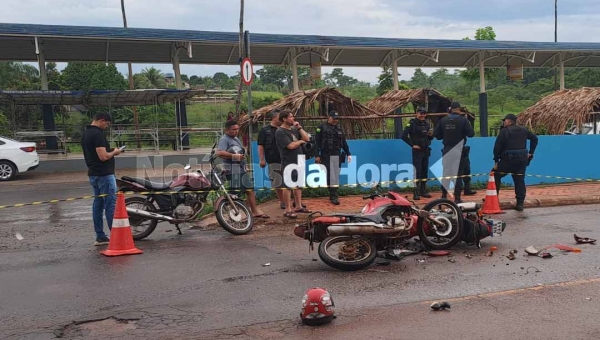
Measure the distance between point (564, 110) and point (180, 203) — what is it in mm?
12565

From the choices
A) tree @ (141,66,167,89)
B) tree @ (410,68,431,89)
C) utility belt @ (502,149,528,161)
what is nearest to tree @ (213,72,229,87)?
tree @ (141,66,167,89)

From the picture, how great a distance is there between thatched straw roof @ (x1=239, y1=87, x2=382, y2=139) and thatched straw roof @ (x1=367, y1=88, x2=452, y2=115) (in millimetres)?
1677

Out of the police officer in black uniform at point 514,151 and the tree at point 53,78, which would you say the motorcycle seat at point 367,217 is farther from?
the tree at point 53,78

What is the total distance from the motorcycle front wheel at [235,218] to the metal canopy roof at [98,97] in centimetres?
1375

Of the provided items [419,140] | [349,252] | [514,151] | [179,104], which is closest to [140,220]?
[349,252]

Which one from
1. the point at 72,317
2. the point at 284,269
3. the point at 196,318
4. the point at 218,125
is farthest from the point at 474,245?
the point at 218,125

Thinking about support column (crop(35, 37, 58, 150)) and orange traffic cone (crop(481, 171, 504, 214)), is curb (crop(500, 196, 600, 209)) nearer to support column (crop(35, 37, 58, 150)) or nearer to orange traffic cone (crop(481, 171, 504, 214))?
orange traffic cone (crop(481, 171, 504, 214))

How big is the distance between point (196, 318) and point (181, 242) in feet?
11.2

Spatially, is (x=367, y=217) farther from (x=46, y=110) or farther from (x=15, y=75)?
(x=15, y=75)

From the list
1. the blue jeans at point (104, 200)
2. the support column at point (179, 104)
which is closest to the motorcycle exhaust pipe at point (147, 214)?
the blue jeans at point (104, 200)

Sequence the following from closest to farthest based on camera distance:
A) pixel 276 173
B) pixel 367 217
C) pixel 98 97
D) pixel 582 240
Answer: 1. pixel 367 217
2. pixel 582 240
3. pixel 276 173
4. pixel 98 97

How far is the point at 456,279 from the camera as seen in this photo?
5.71m

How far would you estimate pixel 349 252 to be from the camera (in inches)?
247

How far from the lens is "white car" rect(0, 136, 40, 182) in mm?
16328
